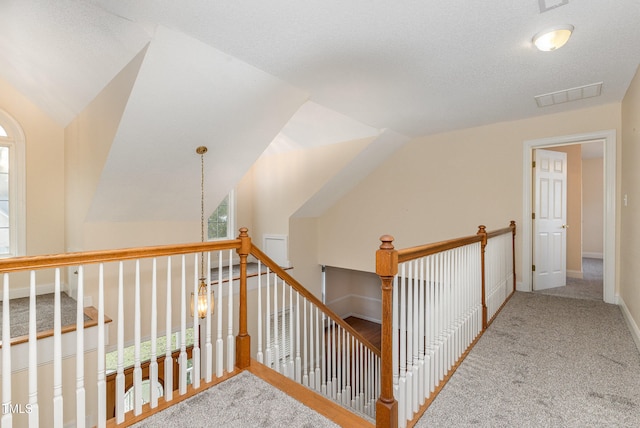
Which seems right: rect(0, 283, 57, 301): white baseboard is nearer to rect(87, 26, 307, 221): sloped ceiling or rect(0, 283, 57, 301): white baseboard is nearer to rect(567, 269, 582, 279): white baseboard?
rect(87, 26, 307, 221): sloped ceiling

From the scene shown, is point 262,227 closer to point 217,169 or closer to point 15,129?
point 217,169

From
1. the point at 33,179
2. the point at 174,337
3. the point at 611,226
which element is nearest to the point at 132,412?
the point at 174,337

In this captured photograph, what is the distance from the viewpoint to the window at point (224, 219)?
6336mm

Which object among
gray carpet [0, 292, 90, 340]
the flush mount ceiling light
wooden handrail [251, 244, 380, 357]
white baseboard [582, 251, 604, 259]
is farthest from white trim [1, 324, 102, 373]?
white baseboard [582, 251, 604, 259]

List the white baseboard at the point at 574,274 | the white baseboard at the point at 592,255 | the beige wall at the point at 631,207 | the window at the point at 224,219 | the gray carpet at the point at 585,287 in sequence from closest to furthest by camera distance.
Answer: the beige wall at the point at 631,207 < the gray carpet at the point at 585,287 < the white baseboard at the point at 574,274 < the window at the point at 224,219 < the white baseboard at the point at 592,255

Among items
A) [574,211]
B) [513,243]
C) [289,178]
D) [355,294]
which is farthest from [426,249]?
[355,294]

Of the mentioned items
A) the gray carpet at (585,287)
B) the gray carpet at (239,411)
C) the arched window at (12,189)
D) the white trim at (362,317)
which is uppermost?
the arched window at (12,189)

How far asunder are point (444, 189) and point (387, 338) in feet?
13.2

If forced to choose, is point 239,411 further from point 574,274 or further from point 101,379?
point 574,274

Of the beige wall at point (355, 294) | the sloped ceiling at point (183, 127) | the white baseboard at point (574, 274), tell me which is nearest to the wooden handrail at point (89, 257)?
the sloped ceiling at point (183, 127)

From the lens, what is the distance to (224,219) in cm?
647

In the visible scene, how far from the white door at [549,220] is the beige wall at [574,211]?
3.56 ft

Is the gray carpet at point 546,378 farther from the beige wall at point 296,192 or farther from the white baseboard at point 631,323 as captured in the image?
the beige wall at point 296,192

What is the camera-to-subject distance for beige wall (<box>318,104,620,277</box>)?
4.51m
